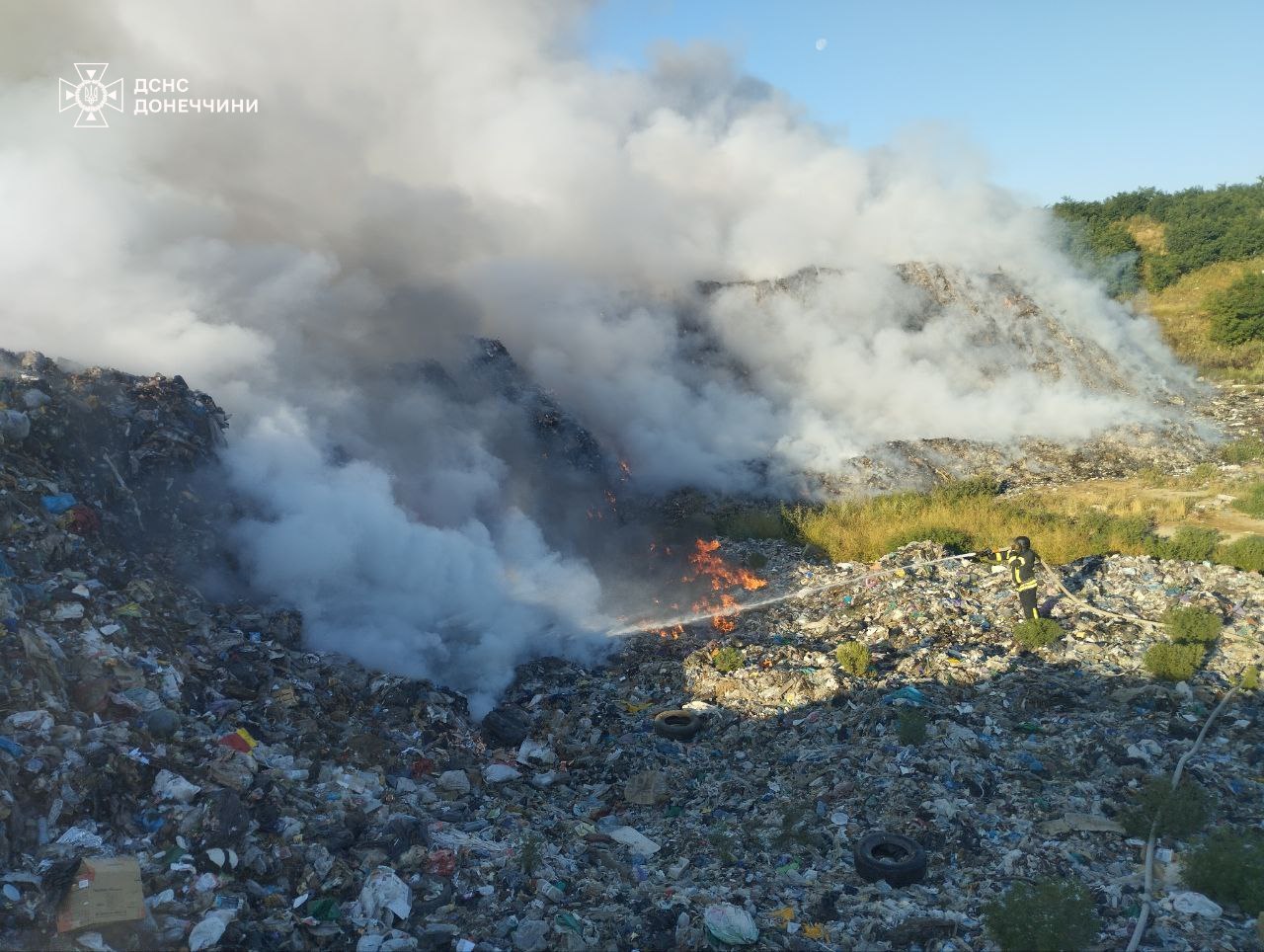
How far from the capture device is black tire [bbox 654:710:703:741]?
7.21 meters

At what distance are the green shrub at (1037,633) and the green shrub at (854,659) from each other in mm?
1621

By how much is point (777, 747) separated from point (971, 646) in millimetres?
2837

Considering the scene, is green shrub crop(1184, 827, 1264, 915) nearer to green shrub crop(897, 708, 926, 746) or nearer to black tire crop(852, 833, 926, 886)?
black tire crop(852, 833, 926, 886)

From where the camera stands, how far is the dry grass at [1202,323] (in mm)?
19984

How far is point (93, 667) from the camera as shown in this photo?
532 cm

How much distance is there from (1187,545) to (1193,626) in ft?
10.9

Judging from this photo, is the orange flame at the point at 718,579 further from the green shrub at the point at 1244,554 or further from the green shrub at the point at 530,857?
the green shrub at the point at 1244,554

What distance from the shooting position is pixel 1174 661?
7137 mm

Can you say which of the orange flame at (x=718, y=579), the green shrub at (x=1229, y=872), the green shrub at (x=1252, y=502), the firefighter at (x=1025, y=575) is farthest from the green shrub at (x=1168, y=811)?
the green shrub at (x=1252, y=502)

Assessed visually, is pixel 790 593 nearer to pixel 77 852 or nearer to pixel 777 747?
pixel 777 747

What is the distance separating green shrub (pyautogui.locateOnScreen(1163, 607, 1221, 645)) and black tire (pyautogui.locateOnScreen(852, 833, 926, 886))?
454 cm

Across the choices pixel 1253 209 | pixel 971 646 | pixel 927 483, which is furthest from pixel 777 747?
pixel 1253 209

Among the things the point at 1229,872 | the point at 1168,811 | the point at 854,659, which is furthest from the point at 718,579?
the point at 1229,872

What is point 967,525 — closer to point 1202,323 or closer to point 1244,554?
point 1244,554
